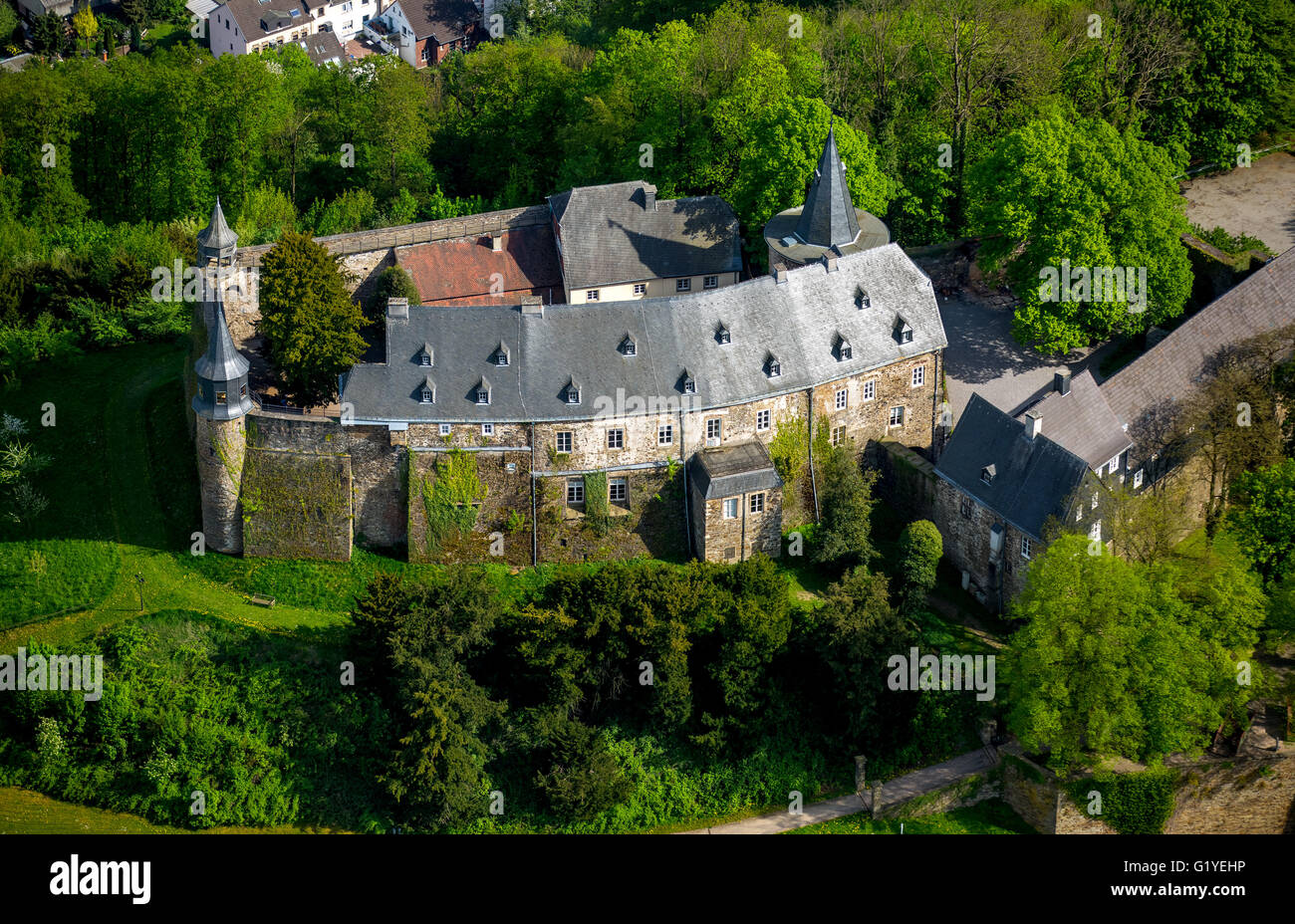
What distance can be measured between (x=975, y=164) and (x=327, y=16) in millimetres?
85074

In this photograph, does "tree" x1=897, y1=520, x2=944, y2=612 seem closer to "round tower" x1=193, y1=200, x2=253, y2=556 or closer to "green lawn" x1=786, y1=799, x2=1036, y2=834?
"green lawn" x1=786, y1=799, x2=1036, y2=834

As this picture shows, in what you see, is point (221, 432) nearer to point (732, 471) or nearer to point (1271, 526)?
point (732, 471)

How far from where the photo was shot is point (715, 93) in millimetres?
96938

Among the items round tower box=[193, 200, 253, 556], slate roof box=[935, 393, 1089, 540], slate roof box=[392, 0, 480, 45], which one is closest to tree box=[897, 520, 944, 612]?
slate roof box=[935, 393, 1089, 540]

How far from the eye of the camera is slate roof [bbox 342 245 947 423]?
75.5 m

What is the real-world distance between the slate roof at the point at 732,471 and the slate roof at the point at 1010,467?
7051mm

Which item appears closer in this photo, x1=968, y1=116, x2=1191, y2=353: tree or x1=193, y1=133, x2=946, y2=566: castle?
x1=193, y1=133, x2=946, y2=566: castle

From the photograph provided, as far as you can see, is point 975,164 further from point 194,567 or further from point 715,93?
point 194,567

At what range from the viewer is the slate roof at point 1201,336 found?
77688 mm

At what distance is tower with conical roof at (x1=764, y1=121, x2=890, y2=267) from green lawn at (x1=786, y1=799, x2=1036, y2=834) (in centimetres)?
2444

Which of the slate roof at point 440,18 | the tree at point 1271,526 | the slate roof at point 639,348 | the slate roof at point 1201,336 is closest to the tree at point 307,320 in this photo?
the slate roof at point 639,348

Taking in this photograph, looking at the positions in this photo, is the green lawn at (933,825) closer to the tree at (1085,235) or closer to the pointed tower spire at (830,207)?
the tree at (1085,235)

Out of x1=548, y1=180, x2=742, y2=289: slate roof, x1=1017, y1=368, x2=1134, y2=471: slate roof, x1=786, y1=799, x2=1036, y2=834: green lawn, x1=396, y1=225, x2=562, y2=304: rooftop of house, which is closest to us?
x1=786, y1=799, x2=1036, y2=834: green lawn

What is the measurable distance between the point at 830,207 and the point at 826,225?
775 mm
